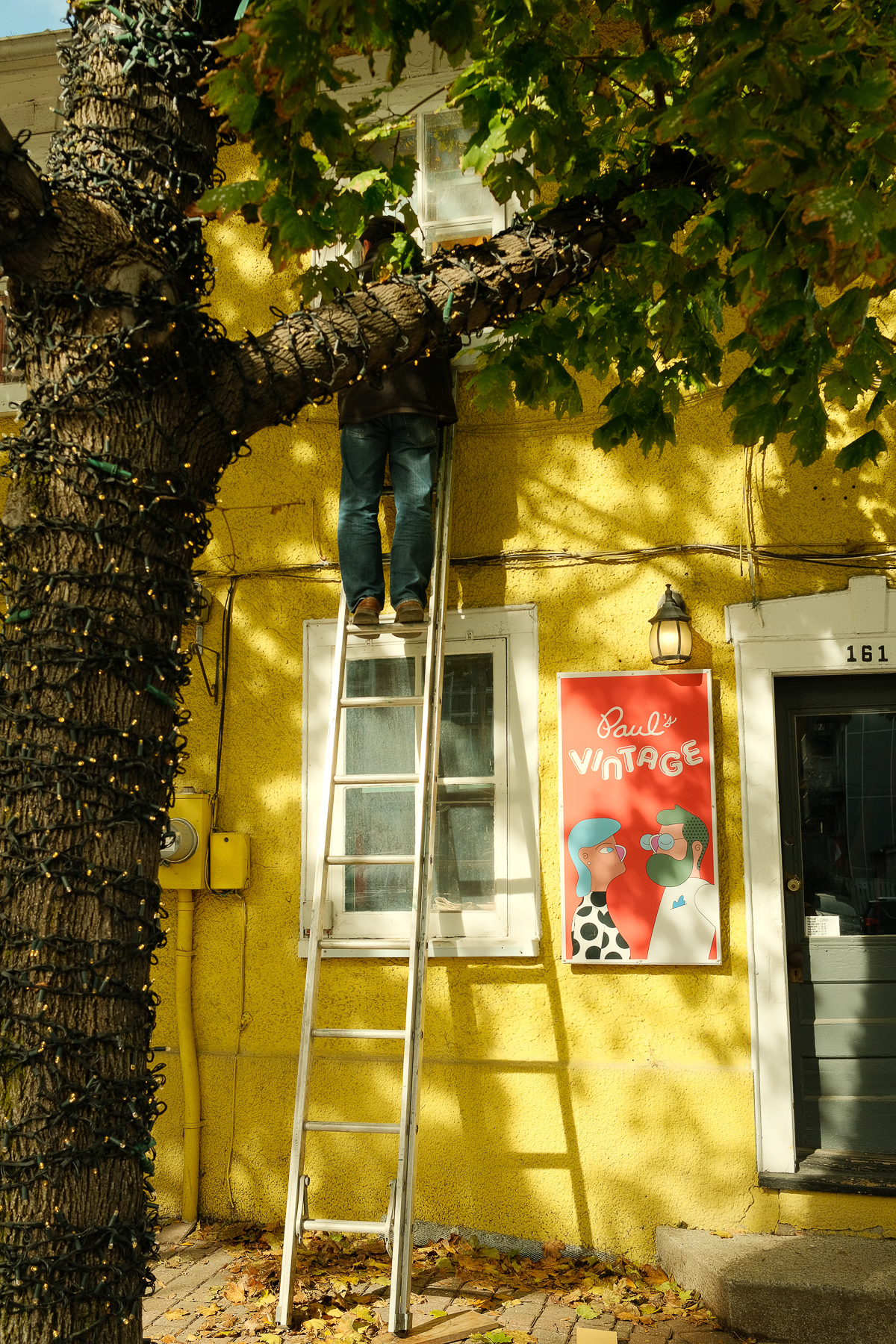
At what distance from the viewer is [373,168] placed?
316 cm

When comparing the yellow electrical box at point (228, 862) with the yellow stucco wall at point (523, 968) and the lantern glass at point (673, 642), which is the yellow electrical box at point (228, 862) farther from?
the lantern glass at point (673, 642)

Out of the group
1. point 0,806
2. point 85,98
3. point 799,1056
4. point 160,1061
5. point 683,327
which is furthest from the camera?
point 160,1061

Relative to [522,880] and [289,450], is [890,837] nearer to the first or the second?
[522,880]

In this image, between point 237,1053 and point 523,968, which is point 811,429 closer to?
point 523,968

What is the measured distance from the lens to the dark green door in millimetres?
4684

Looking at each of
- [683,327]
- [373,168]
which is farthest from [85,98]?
[683,327]

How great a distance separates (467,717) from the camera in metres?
5.19

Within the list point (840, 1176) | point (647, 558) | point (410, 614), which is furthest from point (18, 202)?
point (840, 1176)

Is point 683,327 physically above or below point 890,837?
above

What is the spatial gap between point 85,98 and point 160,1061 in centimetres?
421

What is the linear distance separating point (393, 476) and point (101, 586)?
267 cm

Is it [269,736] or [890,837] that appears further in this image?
[269,736]

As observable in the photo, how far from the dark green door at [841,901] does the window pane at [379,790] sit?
171cm

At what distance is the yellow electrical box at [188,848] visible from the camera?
5137 mm
